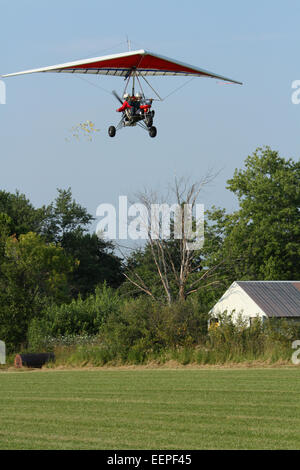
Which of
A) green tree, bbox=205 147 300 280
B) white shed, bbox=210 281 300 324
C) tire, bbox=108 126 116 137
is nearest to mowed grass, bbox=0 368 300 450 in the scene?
tire, bbox=108 126 116 137

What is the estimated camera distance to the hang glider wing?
22.6 meters

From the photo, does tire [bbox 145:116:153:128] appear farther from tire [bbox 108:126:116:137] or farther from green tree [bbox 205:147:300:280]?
green tree [bbox 205:147:300:280]

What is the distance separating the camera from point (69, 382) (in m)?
21.7

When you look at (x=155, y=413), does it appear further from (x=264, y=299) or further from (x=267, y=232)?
(x=267, y=232)

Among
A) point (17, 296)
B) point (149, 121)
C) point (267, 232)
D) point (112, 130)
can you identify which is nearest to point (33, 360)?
point (17, 296)

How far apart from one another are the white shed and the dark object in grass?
1762 centimetres

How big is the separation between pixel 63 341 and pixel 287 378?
1913cm

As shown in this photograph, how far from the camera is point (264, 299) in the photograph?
49.9 m

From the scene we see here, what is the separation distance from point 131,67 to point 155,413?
1324cm

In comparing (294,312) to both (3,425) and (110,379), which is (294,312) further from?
(3,425)

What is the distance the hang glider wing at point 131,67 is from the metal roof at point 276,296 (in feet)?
83.1

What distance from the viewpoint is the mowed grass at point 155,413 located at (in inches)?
421

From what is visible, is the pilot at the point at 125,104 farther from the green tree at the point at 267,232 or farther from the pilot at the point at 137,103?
the green tree at the point at 267,232

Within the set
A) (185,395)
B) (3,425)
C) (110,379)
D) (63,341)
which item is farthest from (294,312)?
(3,425)
